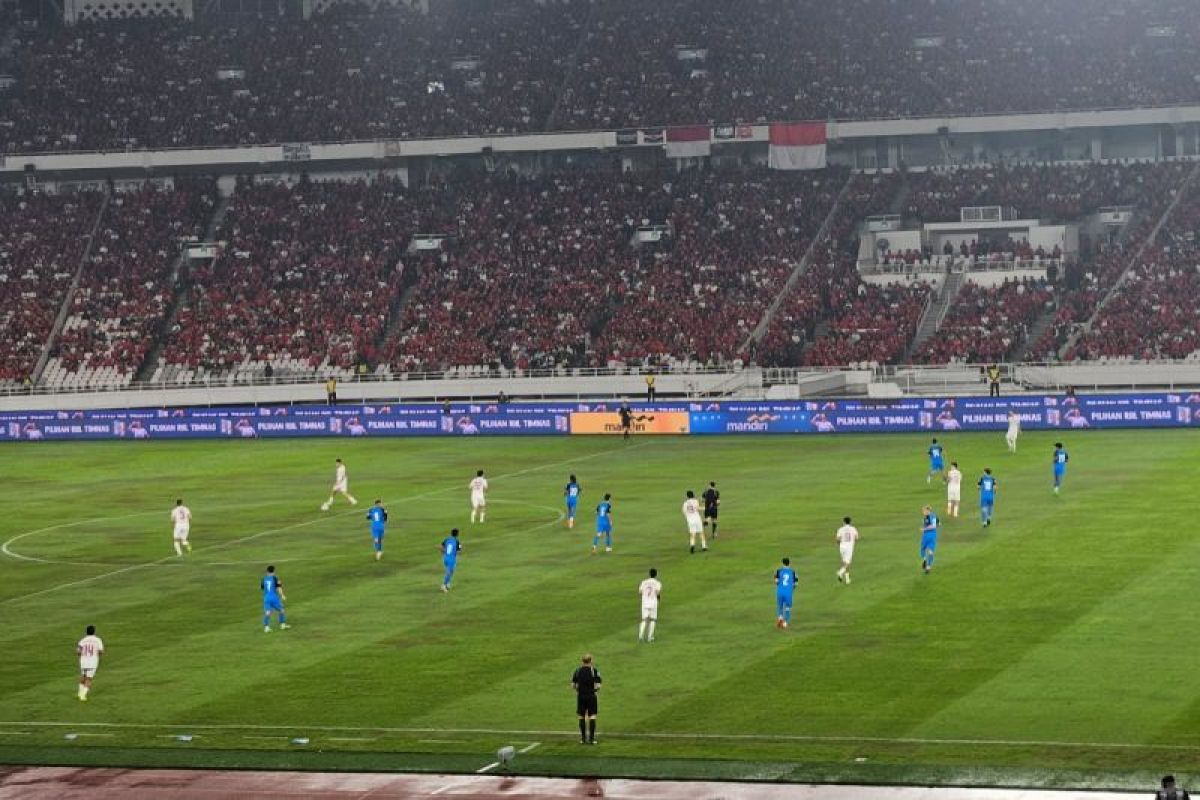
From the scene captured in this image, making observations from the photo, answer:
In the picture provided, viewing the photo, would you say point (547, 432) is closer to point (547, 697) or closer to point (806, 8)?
point (806, 8)

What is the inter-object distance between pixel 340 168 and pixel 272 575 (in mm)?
73217

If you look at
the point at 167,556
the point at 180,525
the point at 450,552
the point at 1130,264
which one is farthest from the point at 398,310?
the point at 450,552

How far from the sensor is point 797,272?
9350cm

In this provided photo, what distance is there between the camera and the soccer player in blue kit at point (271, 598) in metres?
38.2

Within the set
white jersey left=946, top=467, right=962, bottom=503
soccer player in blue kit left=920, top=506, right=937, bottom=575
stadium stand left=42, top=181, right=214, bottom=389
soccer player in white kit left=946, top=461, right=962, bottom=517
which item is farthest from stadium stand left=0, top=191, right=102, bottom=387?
soccer player in blue kit left=920, top=506, right=937, bottom=575

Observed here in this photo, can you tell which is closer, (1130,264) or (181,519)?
(181,519)

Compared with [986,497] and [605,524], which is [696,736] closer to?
[605,524]

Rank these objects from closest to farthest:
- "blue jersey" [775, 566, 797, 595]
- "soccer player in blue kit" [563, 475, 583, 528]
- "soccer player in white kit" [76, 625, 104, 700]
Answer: "soccer player in white kit" [76, 625, 104, 700], "blue jersey" [775, 566, 797, 595], "soccer player in blue kit" [563, 475, 583, 528]

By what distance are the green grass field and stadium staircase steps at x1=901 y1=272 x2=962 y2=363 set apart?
957 inches

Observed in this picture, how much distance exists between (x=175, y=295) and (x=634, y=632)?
66694 millimetres

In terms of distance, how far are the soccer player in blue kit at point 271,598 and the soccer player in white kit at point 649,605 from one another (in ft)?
23.7

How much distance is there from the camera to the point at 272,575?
38188 millimetres

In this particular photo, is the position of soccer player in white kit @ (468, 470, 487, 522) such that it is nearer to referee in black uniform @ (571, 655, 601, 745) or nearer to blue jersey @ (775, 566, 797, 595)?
blue jersey @ (775, 566, 797, 595)

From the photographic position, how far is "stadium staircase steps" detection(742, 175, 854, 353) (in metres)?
88.3
